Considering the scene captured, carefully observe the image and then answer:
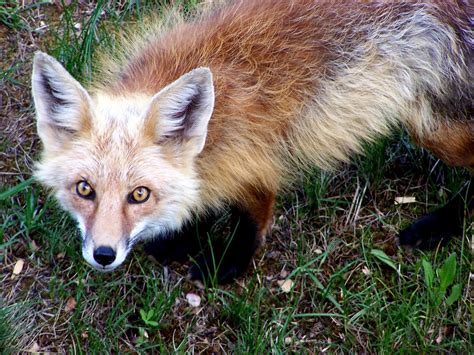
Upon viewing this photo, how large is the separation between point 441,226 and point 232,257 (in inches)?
51.9

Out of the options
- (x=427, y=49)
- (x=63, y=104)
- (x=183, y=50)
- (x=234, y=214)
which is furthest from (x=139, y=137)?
(x=427, y=49)

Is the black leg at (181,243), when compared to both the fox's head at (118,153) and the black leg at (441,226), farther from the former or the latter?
the black leg at (441,226)

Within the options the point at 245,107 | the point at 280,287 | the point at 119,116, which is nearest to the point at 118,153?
the point at 119,116

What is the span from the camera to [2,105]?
4.09m

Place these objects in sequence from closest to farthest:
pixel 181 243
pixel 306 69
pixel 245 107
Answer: pixel 245 107
pixel 306 69
pixel 181 243

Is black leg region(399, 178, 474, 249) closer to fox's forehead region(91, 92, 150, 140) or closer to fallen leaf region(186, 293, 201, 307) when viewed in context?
fallen leaf region(186, 293, 201, 307)

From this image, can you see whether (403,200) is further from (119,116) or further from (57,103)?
(57,103)

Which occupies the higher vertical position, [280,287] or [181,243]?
[181,243]

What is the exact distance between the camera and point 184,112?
2.89 meters

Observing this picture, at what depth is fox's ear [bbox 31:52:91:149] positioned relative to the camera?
276 cm

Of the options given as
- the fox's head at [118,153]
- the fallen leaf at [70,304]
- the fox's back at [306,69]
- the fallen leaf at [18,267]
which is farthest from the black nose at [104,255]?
the fallen leaf at [18,267]

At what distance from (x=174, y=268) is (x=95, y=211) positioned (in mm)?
1082

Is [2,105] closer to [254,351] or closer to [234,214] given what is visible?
[234,214]

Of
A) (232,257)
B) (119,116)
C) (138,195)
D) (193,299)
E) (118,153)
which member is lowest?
(193,299)
